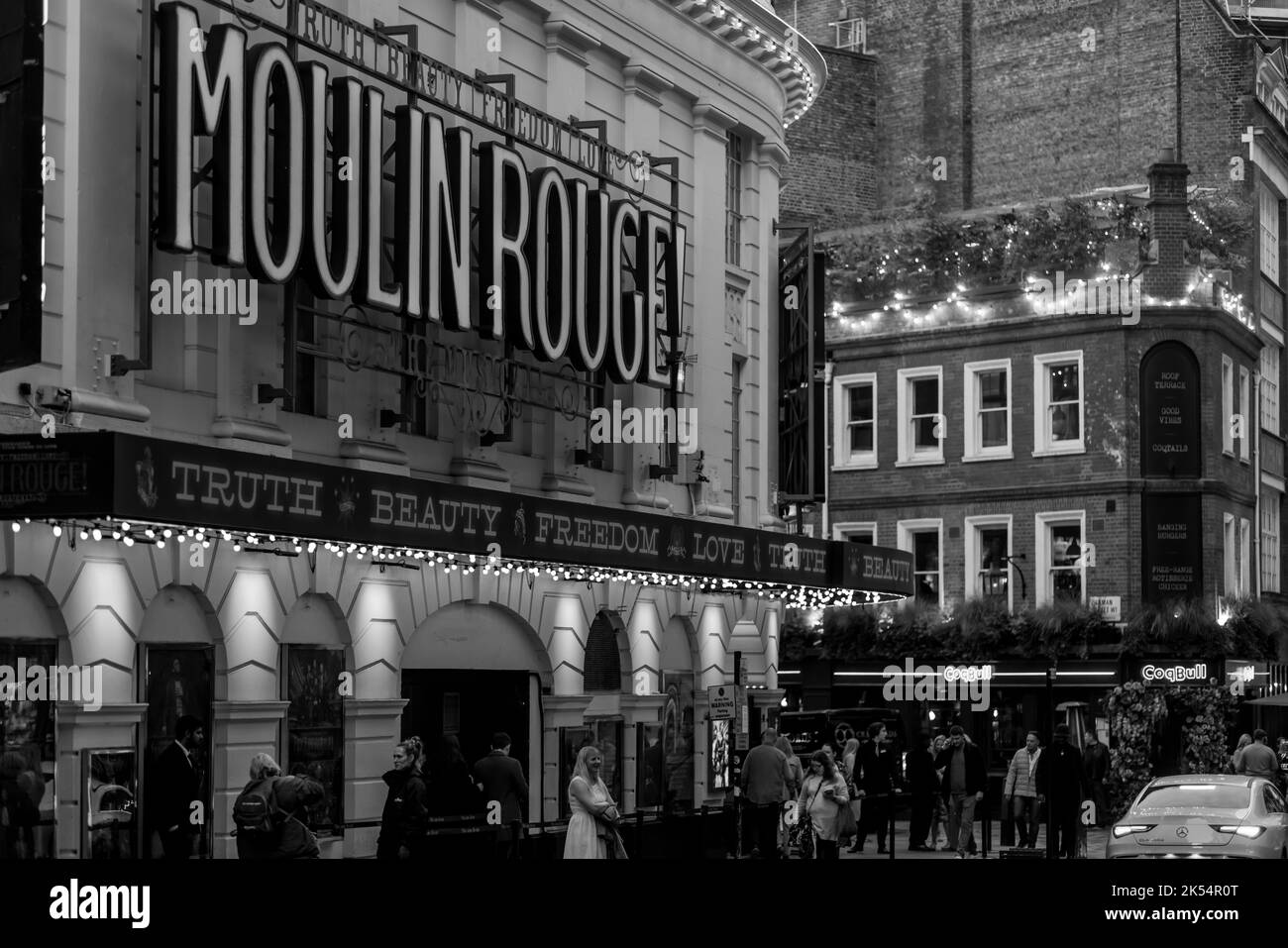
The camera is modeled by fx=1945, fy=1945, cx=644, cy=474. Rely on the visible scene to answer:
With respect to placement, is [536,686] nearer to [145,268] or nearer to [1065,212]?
[145,268]

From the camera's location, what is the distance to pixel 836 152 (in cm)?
5566

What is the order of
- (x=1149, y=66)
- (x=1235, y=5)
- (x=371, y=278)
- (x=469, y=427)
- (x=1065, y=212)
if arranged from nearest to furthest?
1. (x=371, y=278)
2. (x=469, y=427)
3. (x=1065, y=212)
4. (x=1149, y=66)
5. (x=1235, y=5)

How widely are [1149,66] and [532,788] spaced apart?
111 ft

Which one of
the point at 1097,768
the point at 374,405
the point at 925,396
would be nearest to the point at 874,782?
the point at 1097,768

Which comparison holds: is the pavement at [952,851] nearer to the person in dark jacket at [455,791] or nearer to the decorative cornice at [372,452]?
the person in dark jacket at [455,791]

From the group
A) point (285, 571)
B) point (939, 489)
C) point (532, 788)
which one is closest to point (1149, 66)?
point (939, 489)

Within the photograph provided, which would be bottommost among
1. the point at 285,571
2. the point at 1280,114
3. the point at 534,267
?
the point at 285,571

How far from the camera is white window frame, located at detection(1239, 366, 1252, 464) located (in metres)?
47.3

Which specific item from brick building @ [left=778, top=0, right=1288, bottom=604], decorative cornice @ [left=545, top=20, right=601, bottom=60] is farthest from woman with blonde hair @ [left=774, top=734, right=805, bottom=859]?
brick building @ [left=778, top=0, right=1288, bottom=604]

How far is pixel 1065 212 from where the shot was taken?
4700cm

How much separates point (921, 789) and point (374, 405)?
11663 mm

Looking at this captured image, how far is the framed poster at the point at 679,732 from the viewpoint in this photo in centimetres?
2873

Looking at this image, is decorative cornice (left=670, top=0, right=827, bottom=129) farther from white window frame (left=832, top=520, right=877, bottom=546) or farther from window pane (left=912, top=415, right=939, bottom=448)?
white window frame (left=832, top=520, right=877, bottom=546)

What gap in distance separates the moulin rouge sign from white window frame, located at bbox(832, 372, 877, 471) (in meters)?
22.1
